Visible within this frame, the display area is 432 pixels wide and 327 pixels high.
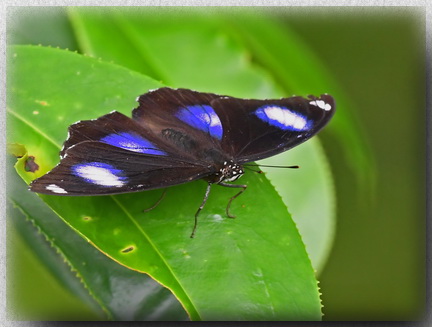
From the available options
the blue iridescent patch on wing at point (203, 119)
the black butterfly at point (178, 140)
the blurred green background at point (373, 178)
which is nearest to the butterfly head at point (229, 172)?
the black butterfly at point (178, 140)

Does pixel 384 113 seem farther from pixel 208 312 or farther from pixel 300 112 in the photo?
pixel 208 312

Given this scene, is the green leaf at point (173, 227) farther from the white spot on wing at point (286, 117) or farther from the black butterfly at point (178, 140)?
the white spot on wing at point (286, 117)

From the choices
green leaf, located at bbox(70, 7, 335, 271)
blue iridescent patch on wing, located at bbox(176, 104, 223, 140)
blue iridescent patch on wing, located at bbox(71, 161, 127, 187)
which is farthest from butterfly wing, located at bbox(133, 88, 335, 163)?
blue iridescent patch on wing, located at bbox(71, 161, 127, 187)

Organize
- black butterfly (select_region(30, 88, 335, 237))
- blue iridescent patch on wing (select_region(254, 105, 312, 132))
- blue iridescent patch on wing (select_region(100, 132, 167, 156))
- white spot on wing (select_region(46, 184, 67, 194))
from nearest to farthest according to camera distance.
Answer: white spot on wing (select_region(46, 184, 67, 194)) < black butterfly (select_region(30, 88, 335, 237)) < blue iridescent patch on wing (select_region(100, 132, 167, 156)) < blue iridescent patch on wing (select_region(254, 105, 312, 132))

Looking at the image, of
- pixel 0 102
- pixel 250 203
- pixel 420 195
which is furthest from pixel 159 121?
→ pixel 420 195

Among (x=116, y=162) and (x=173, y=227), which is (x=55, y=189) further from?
(x=173, y=227)

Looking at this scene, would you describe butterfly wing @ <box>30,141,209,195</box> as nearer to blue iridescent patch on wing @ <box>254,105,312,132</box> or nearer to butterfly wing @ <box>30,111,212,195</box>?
butterfly wing @ <box>30,111,212,195</box>
